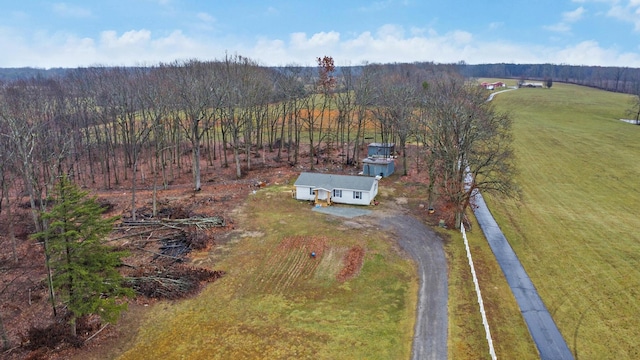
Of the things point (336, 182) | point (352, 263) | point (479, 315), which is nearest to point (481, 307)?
point (479, 315)

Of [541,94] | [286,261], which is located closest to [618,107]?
[541,94]

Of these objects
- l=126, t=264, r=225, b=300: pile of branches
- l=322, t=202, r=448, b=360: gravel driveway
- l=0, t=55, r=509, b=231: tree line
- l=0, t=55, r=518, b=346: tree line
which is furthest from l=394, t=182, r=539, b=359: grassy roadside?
l=126, t=264, r=225, b=300: pile of branches

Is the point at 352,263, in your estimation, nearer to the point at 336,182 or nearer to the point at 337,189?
the point at 337,189

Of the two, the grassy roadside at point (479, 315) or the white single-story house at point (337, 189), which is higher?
the white single-story house at point (337, 189)

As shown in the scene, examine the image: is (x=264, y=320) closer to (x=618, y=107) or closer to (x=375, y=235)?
(x=375, y=235)

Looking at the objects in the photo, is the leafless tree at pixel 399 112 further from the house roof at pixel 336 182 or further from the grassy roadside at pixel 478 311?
the grassy roadside at pixel 478 311

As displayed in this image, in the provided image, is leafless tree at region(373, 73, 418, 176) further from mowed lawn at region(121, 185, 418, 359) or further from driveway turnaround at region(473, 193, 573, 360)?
mowed lawn at region(121, 185, 418, 359)

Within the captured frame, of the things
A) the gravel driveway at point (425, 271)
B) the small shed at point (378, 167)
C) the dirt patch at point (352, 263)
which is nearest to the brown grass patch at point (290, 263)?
the dirt patch at point (352, 263)
